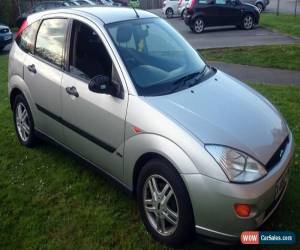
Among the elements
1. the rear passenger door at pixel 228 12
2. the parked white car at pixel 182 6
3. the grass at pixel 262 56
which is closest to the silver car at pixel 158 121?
the grass at pixel 262 56

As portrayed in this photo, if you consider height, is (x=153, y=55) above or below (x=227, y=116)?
above

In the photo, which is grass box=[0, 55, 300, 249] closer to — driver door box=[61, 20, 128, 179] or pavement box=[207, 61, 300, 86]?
driver door box=[61, 20, 128, 179]

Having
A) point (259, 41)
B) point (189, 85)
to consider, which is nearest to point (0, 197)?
point (189, 85)

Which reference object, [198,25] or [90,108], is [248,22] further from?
[90,108]

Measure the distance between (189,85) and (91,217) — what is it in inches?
61.9

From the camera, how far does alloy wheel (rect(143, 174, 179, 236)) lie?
10.9 ft

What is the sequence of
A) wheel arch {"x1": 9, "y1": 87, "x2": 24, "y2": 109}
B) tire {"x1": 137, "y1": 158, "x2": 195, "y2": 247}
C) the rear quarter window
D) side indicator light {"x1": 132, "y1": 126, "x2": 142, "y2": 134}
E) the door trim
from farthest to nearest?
wheel arch {"x1": 9, "y1": 87, "x2": 24, "y2": 109}
the rear quarter window
the door trim
side indicator light {"x1": 132, "y1": 126, "x2": 142, "y2": 134}
tire {"x1": 137, "y1": 158, "x2": 195, "y2": 247}

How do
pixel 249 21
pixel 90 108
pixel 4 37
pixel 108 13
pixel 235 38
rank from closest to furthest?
pixel 90 108 < pixel 108 13 < pixel 4 37 < pixel 235 38 < pixel 249 21

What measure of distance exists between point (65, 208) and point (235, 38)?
43.8 feet

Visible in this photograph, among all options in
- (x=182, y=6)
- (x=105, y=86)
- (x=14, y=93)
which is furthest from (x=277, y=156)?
(x=182, y=6)

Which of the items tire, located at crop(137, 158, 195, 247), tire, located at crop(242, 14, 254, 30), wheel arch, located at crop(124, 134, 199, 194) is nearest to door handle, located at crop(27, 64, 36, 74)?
wheel arch, located at crop(124, 134, 199, 194)

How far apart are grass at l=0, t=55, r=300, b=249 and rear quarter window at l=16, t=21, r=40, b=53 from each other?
1327 millimetres

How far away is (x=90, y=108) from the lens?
4.00 m

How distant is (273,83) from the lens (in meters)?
8.37
